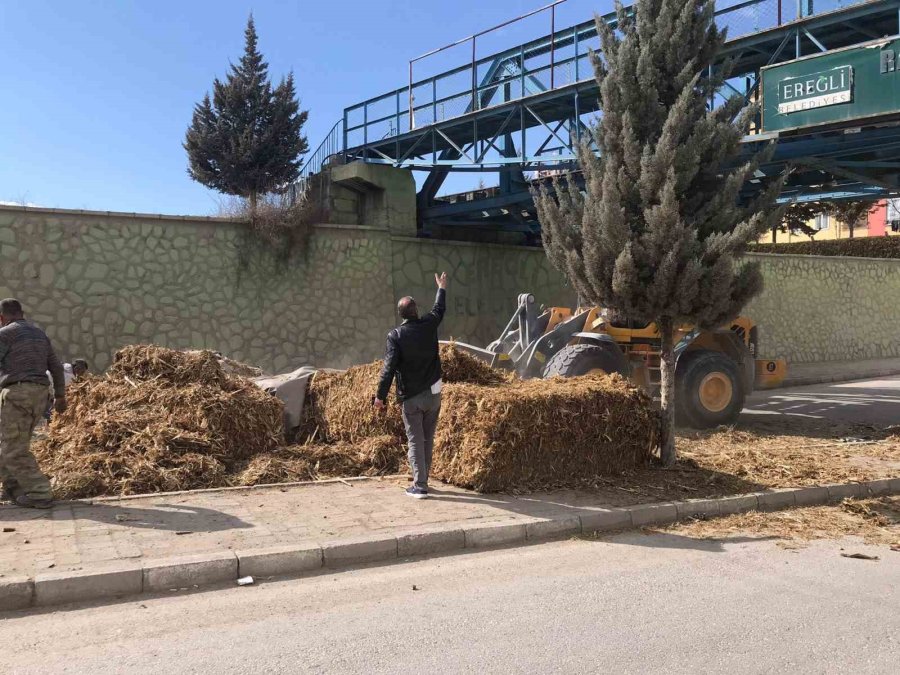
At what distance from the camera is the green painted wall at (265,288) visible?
1445cm

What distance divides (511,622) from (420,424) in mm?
→ 2772

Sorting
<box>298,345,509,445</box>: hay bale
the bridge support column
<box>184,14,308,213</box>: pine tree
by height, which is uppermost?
<box>184,14,308,213</box>: pine tree

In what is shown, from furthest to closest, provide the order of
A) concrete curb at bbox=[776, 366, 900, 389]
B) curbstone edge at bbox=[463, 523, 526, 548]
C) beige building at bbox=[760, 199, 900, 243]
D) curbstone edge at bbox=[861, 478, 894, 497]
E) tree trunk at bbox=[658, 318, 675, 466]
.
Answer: beige building at bbox=[760, 199, 900, 243] → concrete curb at bbox=[776, 366, 900, 389] → tree trunk at bbox=[658, 318, 675, 466] → curbstone edge at bbox=[861, 478, 894, 497] → curbstone edge at bbox=[463, 523, 526, 548]

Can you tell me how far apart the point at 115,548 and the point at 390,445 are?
338 cm

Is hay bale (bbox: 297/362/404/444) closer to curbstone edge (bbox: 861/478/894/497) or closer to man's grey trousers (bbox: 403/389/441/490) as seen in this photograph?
Result: man's grey trousers (bbox: 403/389/441/490)

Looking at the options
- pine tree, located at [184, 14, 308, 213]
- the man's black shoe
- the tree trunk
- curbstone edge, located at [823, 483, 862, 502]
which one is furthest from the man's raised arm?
pine tree, located at [184, 14, 308, 213]

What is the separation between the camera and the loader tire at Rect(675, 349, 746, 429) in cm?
1135

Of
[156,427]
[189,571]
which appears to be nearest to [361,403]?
[156,427]

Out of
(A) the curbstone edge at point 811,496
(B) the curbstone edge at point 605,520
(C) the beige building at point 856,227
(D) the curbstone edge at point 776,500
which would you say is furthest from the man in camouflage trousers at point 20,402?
(C) the beige building at point 856,227

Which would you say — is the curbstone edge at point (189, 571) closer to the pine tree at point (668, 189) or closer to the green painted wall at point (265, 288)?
the pine tree at point (668, 189)

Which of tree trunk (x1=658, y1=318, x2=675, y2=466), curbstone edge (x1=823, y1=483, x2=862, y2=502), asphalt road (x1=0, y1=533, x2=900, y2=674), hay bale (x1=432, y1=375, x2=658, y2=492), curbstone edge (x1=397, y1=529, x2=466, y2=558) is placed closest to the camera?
asphalt road (x1=0, y1=533, x2=900, y2=674)

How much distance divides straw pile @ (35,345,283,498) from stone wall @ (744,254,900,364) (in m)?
18.1

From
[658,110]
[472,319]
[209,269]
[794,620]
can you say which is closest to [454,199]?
[472,319]

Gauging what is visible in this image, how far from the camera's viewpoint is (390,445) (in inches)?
312
